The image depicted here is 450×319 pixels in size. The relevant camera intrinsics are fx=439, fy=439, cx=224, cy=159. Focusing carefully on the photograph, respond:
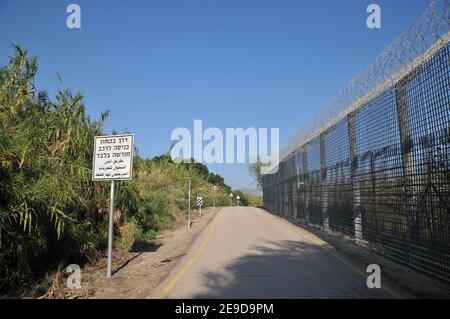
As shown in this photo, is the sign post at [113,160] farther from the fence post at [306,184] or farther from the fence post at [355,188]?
the fence post at [306,184]

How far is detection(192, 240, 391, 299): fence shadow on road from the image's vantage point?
24.6ft

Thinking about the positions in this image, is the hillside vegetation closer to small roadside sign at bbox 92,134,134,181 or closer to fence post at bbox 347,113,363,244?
small roadside sign at bbox 92,134,134,181

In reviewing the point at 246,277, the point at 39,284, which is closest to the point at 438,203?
the point at 246,277

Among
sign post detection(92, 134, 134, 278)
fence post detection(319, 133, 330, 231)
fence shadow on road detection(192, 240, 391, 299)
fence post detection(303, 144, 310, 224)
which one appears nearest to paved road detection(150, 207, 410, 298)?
fence shadow on road detection(192, 240, 391, 299)

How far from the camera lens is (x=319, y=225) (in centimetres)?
1961

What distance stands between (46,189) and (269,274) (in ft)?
15.4

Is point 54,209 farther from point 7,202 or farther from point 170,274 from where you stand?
point 170,274

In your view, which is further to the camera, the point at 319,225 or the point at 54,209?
the point at 319,225

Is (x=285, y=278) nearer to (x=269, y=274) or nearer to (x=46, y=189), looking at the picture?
(x=269, y=274)

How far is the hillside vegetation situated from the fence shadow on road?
312 centimetres

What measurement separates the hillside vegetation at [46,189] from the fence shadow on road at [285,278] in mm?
3117

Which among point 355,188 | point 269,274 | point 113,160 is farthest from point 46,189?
point 355,188

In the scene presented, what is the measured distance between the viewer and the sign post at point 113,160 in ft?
30.9
